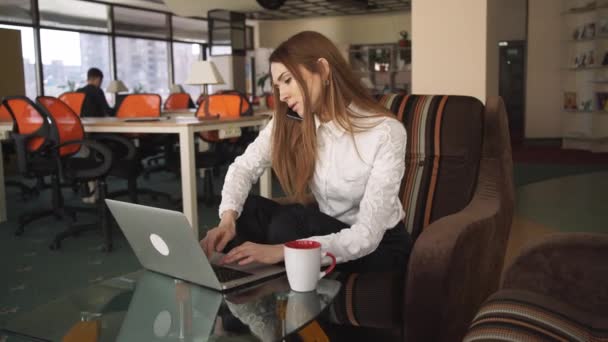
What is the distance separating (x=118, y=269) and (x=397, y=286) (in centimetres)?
204

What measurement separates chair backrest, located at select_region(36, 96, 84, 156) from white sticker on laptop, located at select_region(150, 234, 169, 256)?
8.94ft

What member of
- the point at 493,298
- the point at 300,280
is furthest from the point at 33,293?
the point at 493,298

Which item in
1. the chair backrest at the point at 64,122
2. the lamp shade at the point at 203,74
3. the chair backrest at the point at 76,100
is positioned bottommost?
the chair backrest at the point at 64,122

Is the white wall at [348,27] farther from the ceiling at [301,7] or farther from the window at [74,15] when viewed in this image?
the window at [74,15]

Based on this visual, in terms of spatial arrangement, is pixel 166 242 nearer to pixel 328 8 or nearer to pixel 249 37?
pixel 328 8

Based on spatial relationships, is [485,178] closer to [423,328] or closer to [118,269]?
[423,328]

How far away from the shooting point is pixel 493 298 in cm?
138

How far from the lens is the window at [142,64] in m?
11.3

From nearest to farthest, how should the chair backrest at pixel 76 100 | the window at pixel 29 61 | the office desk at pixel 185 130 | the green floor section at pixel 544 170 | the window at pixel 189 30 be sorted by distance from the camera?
1. the office desk at pixel 185 130
2. the chair backrest at pixel 76 100
3. the green floor section at pixel 544 170
4. the window at pixel 29 61
5. the window at pixel 189 30

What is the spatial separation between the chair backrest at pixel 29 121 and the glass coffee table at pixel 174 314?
2726 mm

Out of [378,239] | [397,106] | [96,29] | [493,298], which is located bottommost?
[493,298]

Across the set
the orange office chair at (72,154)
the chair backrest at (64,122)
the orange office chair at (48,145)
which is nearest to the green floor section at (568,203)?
the orange office chair at (72,154)

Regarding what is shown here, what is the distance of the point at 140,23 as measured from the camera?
11.7m

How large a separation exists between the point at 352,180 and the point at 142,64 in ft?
35.6
